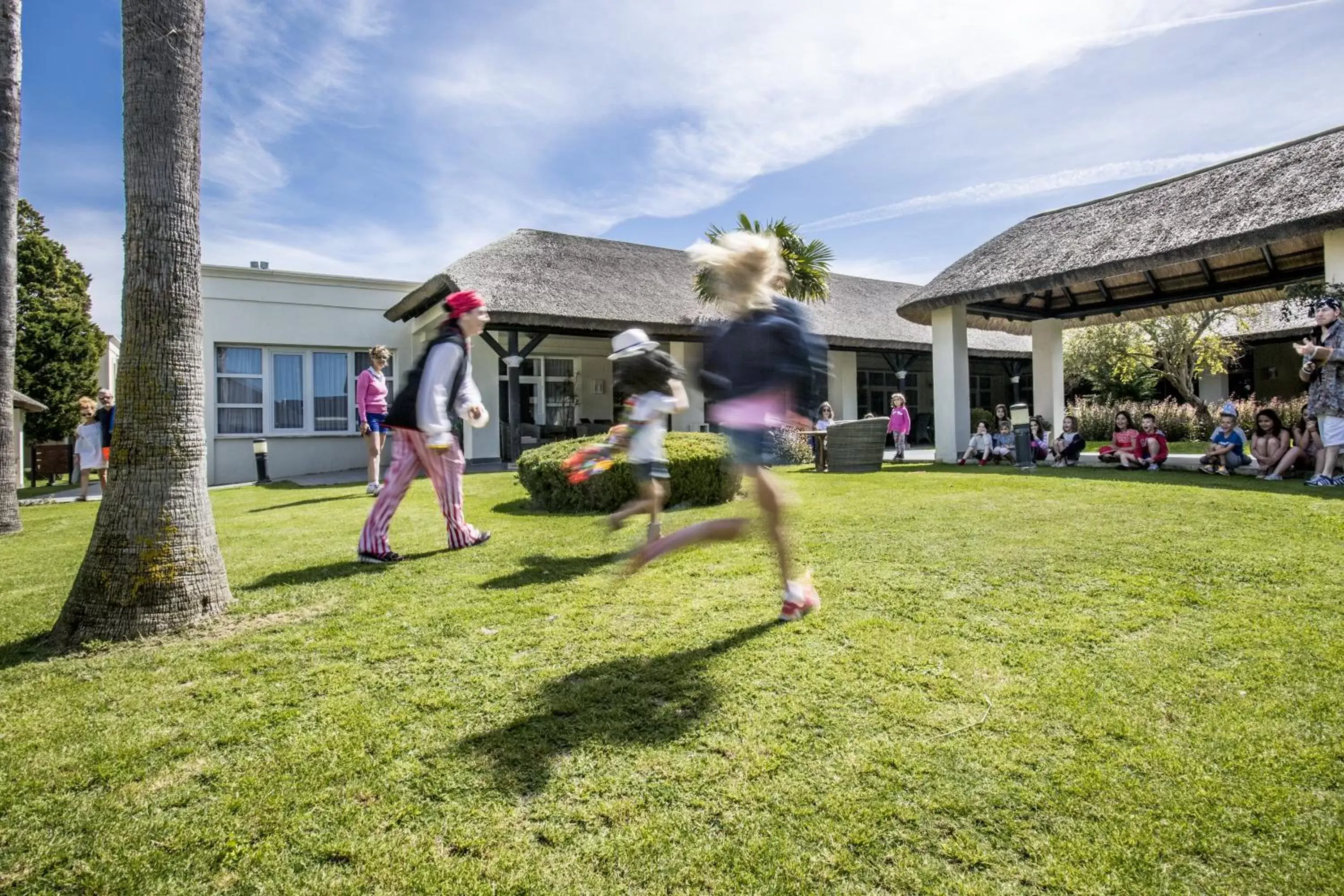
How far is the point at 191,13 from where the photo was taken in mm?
3721

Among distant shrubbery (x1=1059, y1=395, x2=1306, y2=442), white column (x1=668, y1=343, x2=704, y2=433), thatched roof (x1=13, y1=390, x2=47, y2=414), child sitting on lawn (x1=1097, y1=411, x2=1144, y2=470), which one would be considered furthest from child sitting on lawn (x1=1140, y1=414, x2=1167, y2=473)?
thatched roof (x1=13, y1=390, x2=47, y2=414)

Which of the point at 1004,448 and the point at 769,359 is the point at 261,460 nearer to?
the point at 769,359

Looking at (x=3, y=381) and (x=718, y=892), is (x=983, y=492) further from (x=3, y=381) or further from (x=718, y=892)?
(x=3, y=381)

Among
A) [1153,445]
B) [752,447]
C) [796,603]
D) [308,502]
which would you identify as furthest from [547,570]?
[1153,445]

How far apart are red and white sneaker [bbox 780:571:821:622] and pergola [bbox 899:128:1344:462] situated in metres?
9.51

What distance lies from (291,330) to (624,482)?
11994mm

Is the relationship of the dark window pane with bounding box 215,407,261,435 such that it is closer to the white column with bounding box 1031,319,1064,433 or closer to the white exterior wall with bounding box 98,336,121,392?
the white column with bounding box 1031,319,1064,433

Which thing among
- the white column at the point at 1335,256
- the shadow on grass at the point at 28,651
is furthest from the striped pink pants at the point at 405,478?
the white column at the point at 1335,256

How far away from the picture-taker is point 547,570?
15.6 feet

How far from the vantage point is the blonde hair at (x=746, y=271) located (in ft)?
10.6

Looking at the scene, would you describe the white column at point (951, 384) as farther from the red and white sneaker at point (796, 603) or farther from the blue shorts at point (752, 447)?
the blue shorts at point (752, 447)

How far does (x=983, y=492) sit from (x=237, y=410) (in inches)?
604

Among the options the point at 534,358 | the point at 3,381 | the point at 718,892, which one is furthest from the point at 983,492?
the point at 534,358

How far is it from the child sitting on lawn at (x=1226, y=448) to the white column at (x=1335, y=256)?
6.21ft
